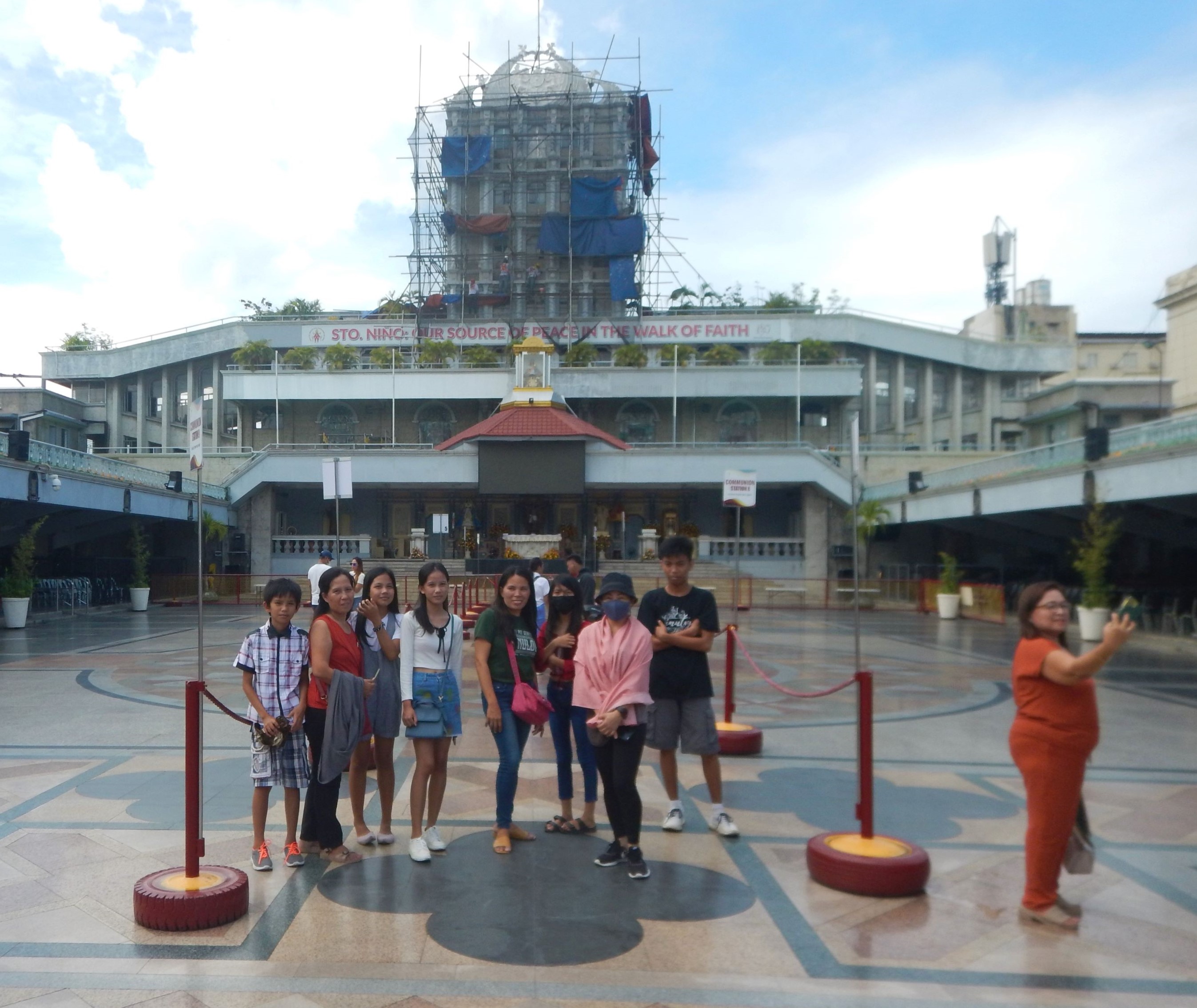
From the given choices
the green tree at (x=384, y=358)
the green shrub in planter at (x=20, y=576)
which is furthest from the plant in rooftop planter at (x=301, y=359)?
the green shrub in planter at (x=20, y=576)

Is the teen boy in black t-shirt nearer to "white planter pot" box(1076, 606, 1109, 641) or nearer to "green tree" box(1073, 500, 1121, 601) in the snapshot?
"white planter pot" box(1076, 606, 1109, 641)

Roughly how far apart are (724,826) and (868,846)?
1.04 meters

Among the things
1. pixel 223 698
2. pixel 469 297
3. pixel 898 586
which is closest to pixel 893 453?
pixel 898 586

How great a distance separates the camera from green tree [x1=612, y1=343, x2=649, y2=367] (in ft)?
151

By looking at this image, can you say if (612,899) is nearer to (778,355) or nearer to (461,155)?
(778,355)

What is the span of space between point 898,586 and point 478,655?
27.8 m

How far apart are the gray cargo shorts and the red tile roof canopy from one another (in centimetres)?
3217

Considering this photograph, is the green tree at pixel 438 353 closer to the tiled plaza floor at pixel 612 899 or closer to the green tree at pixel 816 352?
the green tree at pixel 816 352

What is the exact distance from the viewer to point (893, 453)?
4219 centimetres

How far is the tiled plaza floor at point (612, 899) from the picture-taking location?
422 cm

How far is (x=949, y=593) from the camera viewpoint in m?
26.8

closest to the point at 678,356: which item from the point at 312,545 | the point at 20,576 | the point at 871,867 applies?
the point at 312,545

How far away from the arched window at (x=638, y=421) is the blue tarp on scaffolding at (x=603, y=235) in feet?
33.3

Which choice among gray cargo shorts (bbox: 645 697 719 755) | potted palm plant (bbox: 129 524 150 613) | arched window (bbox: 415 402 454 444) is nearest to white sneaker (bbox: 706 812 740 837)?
gray cargo shorts (bbox: 645 697 719 755)
